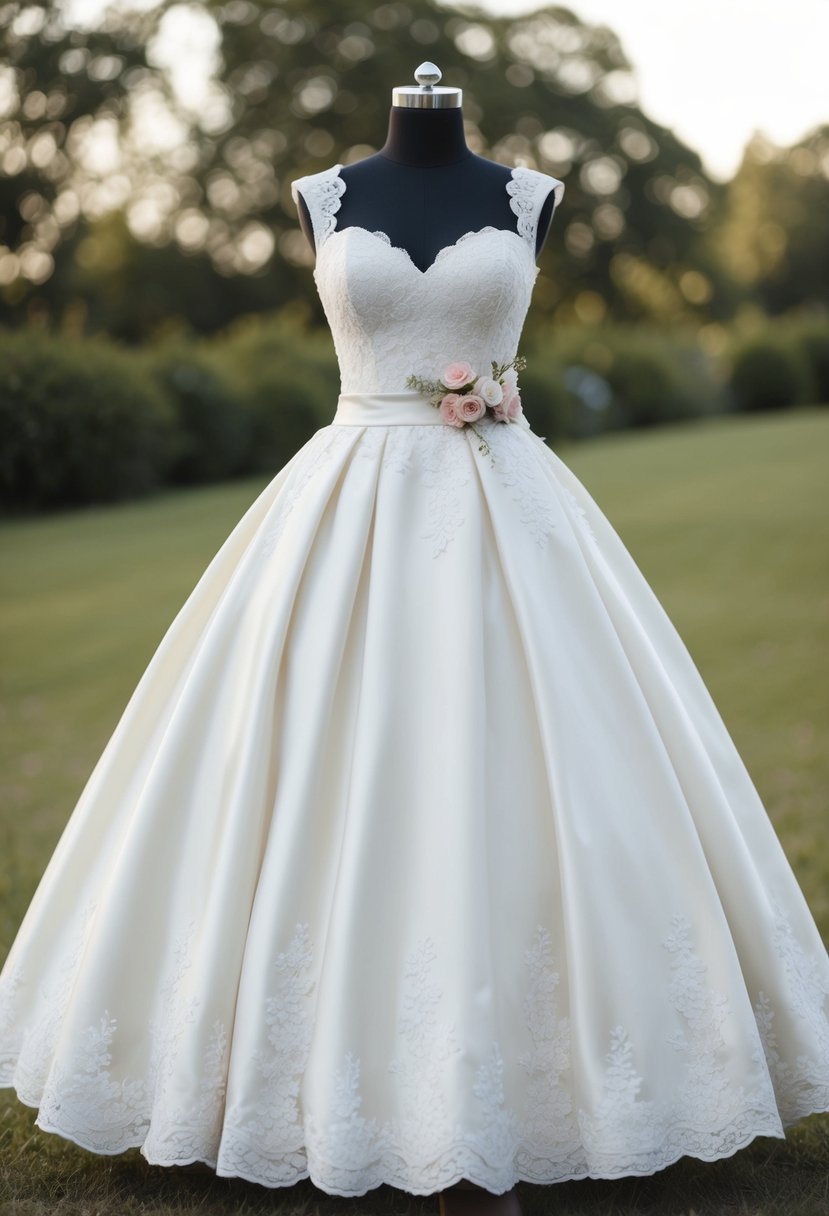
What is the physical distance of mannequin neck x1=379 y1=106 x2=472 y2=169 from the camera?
3.35 m

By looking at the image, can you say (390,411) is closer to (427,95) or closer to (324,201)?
(324,201)

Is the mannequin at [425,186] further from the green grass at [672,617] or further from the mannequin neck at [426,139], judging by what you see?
the green grass at [672,617]

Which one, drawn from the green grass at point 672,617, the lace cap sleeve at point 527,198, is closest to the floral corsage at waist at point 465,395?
the lace cap sleeve at point 527,198

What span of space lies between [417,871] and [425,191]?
1737 millimetres

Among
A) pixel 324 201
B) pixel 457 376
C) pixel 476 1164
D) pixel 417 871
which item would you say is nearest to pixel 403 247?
pixel 324 201

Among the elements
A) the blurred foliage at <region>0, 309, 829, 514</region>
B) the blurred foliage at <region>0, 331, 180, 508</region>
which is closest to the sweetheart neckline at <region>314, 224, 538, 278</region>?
the blurred foliage at <region>0, 309, 829, 514</region>

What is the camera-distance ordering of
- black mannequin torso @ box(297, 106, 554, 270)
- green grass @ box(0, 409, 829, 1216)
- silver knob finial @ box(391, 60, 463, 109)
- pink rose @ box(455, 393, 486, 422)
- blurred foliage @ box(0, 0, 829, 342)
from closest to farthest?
green grass @ box(0, 409, 829, 1216) < pink rose @ box(455, 393, 486, 422) < black mannequin torso @ box(297, 106, 554, 270) < silver knob finial @ box(391, 60, 463, 109) < blurred foliage @ box(0, 0, 829, 342)

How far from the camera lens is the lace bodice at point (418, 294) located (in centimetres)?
312

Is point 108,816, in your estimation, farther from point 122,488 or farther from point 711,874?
point 122,488

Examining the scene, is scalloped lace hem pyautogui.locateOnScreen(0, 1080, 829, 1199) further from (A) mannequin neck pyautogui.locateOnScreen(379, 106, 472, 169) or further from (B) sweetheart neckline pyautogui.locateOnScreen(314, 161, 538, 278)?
(A) mannequin neck pyautogui.locateOnScreen(379, 106, 472, 169)

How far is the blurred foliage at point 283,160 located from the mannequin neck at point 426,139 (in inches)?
672

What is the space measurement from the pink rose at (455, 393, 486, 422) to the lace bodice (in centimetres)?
16

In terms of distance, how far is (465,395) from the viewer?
10.2 feet

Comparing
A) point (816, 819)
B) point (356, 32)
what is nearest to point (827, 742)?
point (816, 819)
